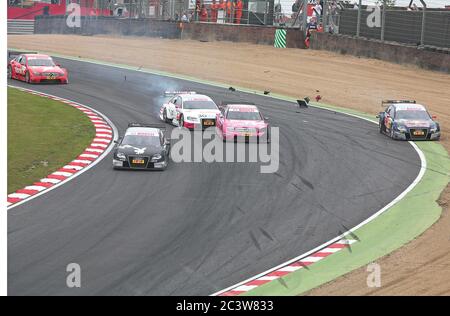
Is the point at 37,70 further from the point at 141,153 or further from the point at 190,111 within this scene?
the point at 141,153

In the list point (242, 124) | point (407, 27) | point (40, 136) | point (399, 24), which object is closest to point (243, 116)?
point (242, 124)

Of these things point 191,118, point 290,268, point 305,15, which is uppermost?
point 305,15

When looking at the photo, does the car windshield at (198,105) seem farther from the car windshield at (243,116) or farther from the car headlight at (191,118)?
the car windshield at (243,116)

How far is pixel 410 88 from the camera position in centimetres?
4412

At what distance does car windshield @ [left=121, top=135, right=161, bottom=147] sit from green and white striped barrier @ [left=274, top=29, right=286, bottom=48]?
3076cm

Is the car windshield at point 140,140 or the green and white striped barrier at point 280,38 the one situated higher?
the green and white striped barrier at point 280,38

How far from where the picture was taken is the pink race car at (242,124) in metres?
32.2

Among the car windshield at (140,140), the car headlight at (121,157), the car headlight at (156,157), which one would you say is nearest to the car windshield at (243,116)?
the car windshield at (140,140)

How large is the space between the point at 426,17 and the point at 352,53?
666 cm

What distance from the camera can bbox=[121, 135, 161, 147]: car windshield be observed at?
28125 mm

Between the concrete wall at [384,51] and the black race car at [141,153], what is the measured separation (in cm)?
2293

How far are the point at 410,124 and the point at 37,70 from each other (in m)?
21.3

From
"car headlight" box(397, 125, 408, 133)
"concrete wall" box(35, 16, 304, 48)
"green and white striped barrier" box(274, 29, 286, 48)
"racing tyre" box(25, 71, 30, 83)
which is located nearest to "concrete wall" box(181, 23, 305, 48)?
"concrete wall" box(35, 16, 304, 48)

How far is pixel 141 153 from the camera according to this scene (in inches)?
1083
